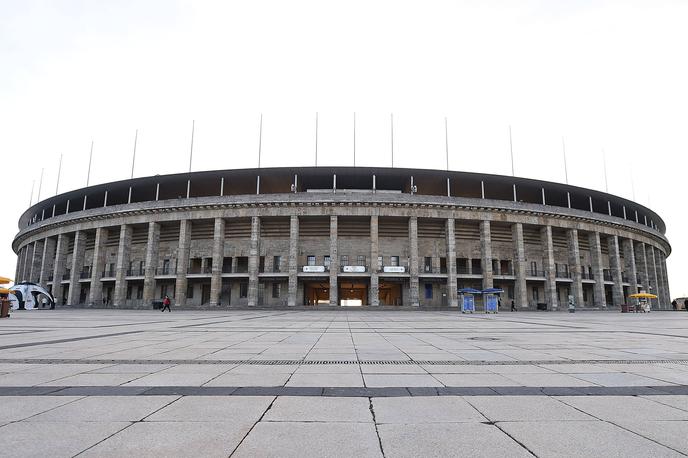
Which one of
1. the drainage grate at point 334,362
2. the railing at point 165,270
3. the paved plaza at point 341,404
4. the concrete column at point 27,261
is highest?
the concrete column at point 27,261

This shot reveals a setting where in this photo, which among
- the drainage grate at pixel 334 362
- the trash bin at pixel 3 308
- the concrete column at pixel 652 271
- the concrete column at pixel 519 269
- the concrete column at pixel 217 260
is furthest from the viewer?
the concrete column at pixel 652 271

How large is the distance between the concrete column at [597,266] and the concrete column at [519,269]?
10.7m

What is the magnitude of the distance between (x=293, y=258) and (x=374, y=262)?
9.16 m

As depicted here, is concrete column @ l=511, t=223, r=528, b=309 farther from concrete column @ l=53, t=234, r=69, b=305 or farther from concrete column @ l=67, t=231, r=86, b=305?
concrete column @ l=53, t=234, r=69, b=305

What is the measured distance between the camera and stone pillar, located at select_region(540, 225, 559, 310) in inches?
1802

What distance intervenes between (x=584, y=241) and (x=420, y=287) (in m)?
25.1

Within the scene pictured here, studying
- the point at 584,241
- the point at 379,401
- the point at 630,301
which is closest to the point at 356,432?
the point at 379,401

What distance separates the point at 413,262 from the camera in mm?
43031

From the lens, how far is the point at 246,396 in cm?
455

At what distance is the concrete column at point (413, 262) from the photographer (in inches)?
1661

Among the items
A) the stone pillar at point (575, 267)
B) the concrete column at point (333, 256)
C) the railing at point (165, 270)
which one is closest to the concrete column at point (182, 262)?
the railing at point (165, 270)

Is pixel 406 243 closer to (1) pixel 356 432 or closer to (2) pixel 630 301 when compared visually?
(2) pixel 630 301

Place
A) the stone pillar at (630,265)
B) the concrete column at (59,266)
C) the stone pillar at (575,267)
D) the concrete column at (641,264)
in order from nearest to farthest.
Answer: the stone pillar at (575,267) → the concrete column at (59,266) → the stone pillar at (630,265) → the concrete column at (641,264)

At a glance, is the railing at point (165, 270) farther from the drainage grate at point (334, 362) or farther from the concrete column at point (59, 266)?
the drainage grate at point (334, 362)
